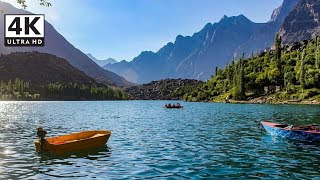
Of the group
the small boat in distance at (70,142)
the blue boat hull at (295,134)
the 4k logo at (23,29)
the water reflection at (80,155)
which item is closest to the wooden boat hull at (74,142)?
the small boat in distance at (70,142)

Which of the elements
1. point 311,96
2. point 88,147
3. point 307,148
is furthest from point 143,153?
point 311,96

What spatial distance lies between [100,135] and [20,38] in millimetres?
19649

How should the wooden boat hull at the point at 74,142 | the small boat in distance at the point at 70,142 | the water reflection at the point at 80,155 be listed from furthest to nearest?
the wooden boat hull at the point at 74,142 → the small boat in distance at the point at 70,142 → the water reflection at the point at 80,155

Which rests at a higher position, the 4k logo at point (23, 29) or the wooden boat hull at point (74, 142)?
the 4k logo at point (23, 29)

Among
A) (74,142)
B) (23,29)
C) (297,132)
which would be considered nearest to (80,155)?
(74,142)

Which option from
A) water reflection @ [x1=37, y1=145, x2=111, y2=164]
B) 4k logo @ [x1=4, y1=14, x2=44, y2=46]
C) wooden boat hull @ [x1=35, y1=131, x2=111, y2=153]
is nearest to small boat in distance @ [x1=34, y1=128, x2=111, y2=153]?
wooden boat hull @ [x1=35, y1=131, x2=111, y2=153]

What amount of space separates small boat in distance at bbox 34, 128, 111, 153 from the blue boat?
2230cm

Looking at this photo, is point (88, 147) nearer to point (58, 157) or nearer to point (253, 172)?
point (58, 157)

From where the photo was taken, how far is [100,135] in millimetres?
38469

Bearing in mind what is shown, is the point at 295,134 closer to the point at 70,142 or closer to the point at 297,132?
the point at 297,132

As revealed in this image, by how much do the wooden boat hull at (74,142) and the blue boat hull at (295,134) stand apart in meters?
22.3

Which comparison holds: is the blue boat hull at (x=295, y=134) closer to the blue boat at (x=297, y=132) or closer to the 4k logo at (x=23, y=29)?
the blue boat at (x=297, y=132)

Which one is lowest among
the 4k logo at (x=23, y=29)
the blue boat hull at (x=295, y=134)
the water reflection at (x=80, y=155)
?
the water reflection at (x=80, y=155)

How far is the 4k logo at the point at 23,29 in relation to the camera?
20750 millimetres
